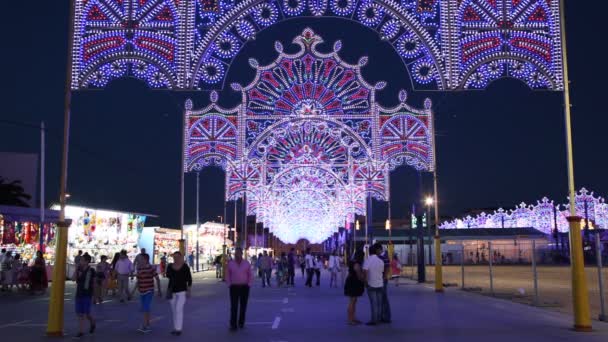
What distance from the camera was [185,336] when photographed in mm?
12992

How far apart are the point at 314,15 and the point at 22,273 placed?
18670mm

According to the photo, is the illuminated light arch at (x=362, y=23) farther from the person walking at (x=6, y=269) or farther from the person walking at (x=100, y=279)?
the person walking at (x=6, y=269)

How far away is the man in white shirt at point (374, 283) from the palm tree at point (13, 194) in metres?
46.2

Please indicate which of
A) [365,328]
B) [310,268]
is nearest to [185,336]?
[365,328]

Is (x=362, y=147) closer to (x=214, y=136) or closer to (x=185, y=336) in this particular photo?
(x=214, y=136)

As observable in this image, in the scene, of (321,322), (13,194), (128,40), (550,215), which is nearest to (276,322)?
(321,322)

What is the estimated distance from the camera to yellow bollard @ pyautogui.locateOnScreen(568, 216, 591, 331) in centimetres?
1377

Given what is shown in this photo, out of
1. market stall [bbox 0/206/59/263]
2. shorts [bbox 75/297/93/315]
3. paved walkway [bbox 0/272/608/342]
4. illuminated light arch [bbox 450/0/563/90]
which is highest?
illuminated light arch [bbox 450/0/563/90]

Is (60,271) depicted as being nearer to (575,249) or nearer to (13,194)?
(575,249)

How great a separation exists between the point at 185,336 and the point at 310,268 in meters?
20.2

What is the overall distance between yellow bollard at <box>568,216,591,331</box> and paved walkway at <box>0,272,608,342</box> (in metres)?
0.27

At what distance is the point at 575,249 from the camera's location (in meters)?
14.4

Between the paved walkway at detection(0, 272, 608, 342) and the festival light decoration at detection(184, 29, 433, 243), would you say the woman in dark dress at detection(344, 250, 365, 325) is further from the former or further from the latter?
the festival light decoration at detection(184, 29, 433, 243)

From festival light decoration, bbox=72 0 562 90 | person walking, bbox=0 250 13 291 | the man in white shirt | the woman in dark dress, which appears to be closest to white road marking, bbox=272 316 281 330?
the woman in dark dress
